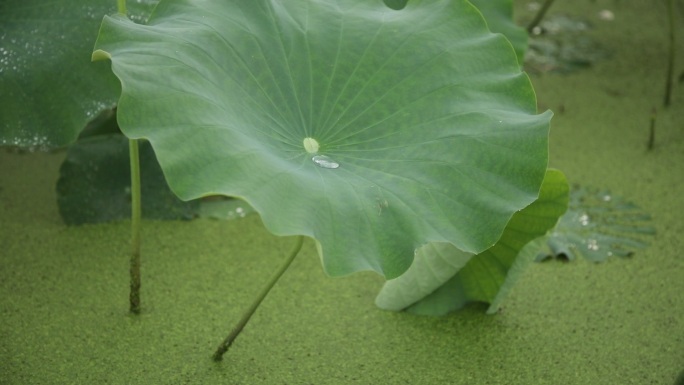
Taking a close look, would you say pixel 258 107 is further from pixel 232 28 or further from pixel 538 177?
pixel 538 177

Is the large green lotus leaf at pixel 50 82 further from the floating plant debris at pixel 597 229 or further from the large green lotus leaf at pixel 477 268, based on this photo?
the floating plant debris at pixel 597 229

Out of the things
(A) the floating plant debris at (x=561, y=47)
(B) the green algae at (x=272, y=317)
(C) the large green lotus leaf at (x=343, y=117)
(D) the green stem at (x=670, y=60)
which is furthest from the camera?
(A) the floating plant debris at (x=561, y=47)

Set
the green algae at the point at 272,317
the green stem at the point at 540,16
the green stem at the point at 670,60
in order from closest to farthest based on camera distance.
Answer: the green algae at the point at 272,317
the green stem at the point at 670,60
the green stem at the point at 540,16

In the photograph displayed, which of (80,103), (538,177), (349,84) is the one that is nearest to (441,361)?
(538,177)

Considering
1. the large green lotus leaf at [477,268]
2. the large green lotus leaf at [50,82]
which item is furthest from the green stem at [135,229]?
the large green lotus leaf at [477,268]

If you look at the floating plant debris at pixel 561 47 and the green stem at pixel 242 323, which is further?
the floating plant debris at pixel 561 47

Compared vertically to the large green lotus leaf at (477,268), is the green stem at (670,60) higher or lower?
lower
